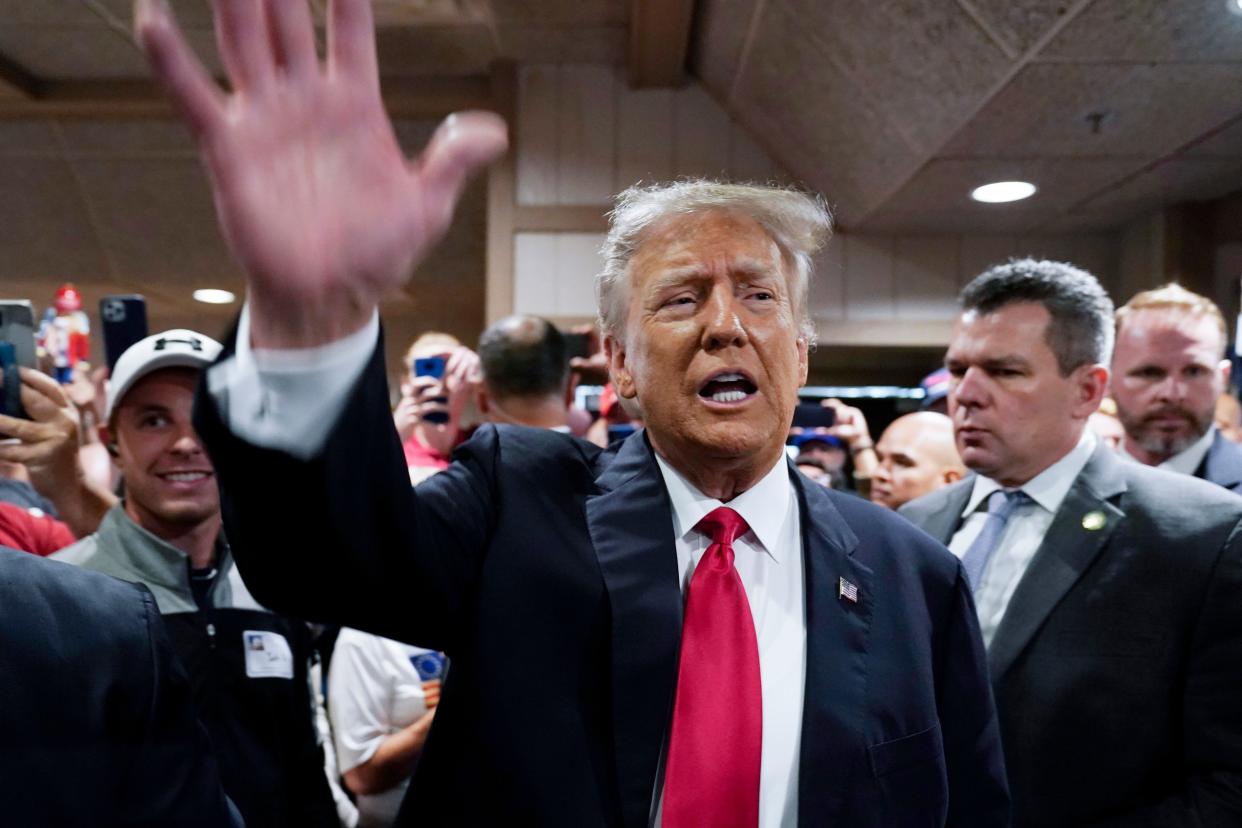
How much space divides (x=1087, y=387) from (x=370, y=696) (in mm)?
1512

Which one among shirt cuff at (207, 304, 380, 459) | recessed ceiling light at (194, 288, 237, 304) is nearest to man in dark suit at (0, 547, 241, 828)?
shirt cuff at (207, 304, 380, 459)

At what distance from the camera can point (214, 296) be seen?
6.15m

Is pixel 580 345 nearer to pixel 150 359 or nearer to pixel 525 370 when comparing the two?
pixel 525 370

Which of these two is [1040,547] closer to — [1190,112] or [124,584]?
[124,584]

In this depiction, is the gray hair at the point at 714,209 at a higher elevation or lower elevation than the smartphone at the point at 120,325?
higher

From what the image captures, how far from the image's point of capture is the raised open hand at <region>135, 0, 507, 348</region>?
66 centimetres

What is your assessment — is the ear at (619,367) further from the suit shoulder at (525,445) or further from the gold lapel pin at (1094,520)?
the gold lapel pin at (1094,520)

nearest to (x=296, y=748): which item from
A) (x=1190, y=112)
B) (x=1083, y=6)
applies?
(x=1083, y=6)

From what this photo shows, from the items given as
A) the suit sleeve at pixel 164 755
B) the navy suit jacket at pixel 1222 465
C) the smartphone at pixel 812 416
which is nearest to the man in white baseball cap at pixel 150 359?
the suit sleeve at pixel 164 755

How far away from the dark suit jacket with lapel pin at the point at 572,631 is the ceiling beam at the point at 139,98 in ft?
14.0

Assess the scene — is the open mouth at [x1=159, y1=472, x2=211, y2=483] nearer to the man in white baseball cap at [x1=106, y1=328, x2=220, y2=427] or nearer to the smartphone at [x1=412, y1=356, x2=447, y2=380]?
the man in white baseball cap at [x1=106, y1=328, x2=220, y2=427]

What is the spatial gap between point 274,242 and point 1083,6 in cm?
288

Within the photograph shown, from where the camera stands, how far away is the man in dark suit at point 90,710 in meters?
0.92

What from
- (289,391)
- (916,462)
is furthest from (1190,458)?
(289,391)
